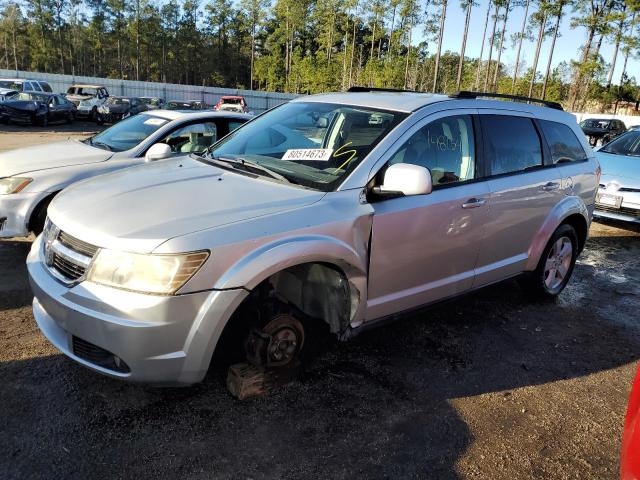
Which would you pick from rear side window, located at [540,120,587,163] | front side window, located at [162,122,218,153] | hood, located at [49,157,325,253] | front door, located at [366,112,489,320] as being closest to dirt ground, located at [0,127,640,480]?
front door, located at [366,112,489,320]

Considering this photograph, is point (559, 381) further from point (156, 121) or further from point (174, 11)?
point (174, 11)

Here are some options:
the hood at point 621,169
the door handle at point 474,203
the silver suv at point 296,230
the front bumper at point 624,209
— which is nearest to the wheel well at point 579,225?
the silver suv at point 296,230

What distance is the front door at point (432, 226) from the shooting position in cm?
315

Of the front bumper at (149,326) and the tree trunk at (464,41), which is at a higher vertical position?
the tree trunk at (464,41)

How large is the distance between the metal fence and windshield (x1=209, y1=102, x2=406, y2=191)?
37221 millimetres

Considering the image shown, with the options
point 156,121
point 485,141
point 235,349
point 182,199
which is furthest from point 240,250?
point 156,121

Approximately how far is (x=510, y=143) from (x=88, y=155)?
418cm

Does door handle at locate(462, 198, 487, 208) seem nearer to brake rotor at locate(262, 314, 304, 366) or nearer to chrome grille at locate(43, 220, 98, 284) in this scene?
brake rotor at locate(262, 314, 304, 366)

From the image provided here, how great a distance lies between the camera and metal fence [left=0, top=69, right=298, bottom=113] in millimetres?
40906

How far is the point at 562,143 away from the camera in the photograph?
15.4 feet

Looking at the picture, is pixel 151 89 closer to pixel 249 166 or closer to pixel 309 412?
pixel 249 166

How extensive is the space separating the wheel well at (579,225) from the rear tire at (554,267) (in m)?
0.07

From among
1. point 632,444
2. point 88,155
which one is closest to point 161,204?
point 632,444

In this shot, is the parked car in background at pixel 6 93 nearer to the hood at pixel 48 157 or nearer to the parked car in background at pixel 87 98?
the parked car in background at pixel 87 98
